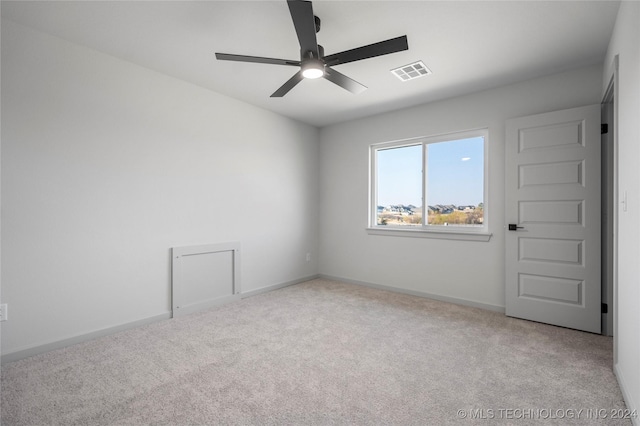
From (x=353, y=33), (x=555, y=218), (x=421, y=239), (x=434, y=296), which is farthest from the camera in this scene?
(x=421, y=239)

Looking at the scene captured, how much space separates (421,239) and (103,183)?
358 centimetres

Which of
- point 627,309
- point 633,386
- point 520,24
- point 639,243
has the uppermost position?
point 520,24

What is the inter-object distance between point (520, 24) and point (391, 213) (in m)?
Answer: 2.63

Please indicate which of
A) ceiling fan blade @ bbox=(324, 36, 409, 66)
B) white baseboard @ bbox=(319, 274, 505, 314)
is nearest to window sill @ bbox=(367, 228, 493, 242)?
white baseboard @ bbox=(319, 274, 505, 314)

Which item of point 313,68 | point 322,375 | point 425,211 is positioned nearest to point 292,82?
point 313,68

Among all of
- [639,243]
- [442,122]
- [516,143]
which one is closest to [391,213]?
[442,122]

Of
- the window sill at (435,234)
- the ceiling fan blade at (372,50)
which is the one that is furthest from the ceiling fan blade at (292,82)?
the window sill at (435,234)

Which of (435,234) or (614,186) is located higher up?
(614,186)

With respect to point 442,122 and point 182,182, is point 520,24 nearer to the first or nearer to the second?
point 442,122

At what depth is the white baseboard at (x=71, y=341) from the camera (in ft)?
7.31

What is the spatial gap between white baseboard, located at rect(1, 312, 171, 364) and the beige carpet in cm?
7

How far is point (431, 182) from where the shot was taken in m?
4.00

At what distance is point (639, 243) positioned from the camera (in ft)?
4.94

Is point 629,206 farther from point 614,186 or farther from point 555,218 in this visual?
point 555,218
